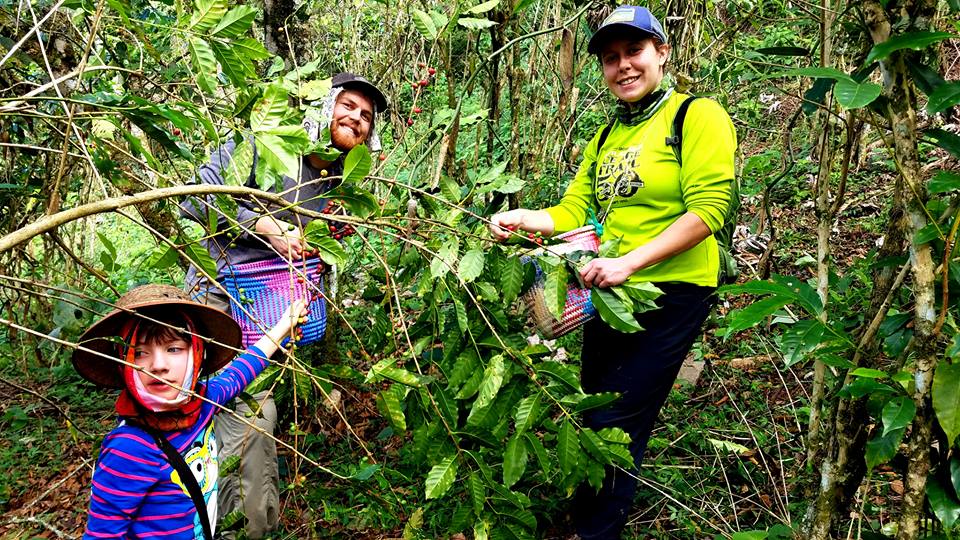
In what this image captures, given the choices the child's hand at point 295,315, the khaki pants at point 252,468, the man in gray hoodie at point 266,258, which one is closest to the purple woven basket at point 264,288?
the man in gray hoodie at point 266,258

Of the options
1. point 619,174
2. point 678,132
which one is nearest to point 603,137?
point 619,174

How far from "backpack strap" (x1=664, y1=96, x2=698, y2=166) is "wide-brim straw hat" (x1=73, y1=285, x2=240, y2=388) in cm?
148

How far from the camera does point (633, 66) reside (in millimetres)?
2188

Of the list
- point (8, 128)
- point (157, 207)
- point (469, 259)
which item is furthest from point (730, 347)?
point (8, 128)

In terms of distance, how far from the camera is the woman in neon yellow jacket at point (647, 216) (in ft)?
6.62

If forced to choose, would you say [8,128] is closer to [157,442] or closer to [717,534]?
[157,442]

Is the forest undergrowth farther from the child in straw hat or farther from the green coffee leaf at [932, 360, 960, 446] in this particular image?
the green coffee leaf at [932, 360, 960, 446]

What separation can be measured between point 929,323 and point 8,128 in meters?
3.78

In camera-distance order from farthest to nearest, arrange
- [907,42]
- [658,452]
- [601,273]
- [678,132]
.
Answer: [658,452] → [678,132] → [601,273] → [907,42]

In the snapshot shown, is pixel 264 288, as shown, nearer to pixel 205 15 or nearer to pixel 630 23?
pixel 205 15

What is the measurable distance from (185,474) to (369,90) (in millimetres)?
1697

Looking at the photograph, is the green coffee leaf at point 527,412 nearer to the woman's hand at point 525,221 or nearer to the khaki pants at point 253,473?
the woman's hand at point 525,221

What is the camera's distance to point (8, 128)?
3107mm

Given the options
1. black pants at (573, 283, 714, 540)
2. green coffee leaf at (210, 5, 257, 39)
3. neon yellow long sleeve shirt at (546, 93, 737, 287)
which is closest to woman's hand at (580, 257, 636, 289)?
neon yellow long sleeve shirt at (546, 93, 737, 287)
